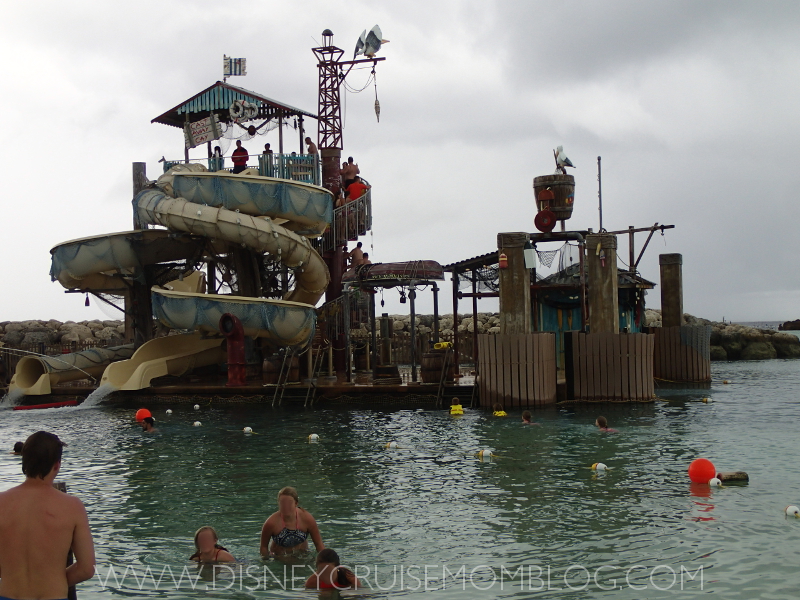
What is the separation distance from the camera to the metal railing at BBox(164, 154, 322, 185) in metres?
32.4

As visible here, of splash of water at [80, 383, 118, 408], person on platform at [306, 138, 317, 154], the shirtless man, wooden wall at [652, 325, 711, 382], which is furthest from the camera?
person on platform at [306, 138, 317, 154]

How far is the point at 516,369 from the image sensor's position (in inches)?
959

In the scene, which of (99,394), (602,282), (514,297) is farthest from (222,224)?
(602,282)

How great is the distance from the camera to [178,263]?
32.6m

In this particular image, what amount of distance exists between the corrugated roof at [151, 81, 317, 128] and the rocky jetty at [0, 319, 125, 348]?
60.7 ft

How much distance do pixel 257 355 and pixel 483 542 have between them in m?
21.8

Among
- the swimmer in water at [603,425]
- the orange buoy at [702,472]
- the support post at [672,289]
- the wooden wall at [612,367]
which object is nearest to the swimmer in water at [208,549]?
the orange buoy at [702,472]

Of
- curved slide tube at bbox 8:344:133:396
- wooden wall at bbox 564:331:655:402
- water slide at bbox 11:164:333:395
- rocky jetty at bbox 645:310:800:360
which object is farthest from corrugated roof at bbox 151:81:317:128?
rocky jetty at bbox 645:310:800:360

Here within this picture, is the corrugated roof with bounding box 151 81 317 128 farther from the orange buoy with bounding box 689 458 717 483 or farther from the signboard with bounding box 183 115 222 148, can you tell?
the orange buoy with bounding box 689 458 717 483

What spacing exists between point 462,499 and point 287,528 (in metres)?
3.96

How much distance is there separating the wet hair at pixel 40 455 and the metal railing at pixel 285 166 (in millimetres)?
27281

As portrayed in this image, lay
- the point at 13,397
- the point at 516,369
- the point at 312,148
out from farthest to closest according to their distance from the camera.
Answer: the point at 312,148
the point at 13,397
the point at 516,369

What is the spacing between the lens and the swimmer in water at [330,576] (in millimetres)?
9156

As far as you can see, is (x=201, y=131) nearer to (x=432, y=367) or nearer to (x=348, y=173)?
(x=348, y=173)
